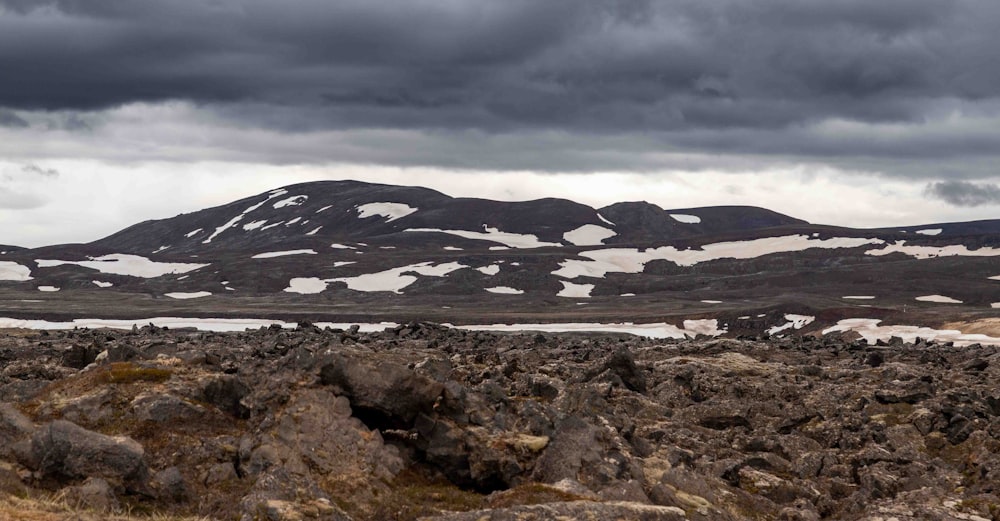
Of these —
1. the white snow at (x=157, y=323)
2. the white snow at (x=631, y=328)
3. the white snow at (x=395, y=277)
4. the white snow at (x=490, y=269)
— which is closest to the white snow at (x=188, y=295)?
the white snow at (x=395, y=277)

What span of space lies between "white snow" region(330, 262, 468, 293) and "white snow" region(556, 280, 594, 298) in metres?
22.3

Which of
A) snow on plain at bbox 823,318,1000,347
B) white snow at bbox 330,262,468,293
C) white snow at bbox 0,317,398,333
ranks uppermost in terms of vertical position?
white snow at bbox 330,262,468,293

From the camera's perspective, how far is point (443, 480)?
826 inches

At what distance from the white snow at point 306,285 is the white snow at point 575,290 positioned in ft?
138

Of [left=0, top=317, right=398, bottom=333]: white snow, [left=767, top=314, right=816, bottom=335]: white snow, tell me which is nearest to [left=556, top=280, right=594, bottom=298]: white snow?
[left=767, top=314, right=816, bottom=335]: white snow

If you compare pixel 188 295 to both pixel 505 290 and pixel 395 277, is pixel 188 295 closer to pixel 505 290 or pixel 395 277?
pixel 395 277

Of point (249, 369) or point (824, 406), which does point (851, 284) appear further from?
point (249, 369)

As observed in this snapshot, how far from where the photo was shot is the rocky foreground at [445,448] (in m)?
17.7

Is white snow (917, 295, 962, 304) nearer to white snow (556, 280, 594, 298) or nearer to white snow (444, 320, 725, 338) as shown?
white snow (444, 320, 725, 338)

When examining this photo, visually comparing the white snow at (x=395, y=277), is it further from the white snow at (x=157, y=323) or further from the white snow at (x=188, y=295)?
the white snow at (x=157, y=323)

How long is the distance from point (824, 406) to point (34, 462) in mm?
24335

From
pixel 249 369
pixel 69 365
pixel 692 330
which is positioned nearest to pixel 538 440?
pixel 249 369

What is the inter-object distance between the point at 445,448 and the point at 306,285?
16559cm

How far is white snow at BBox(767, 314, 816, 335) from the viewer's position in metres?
111
